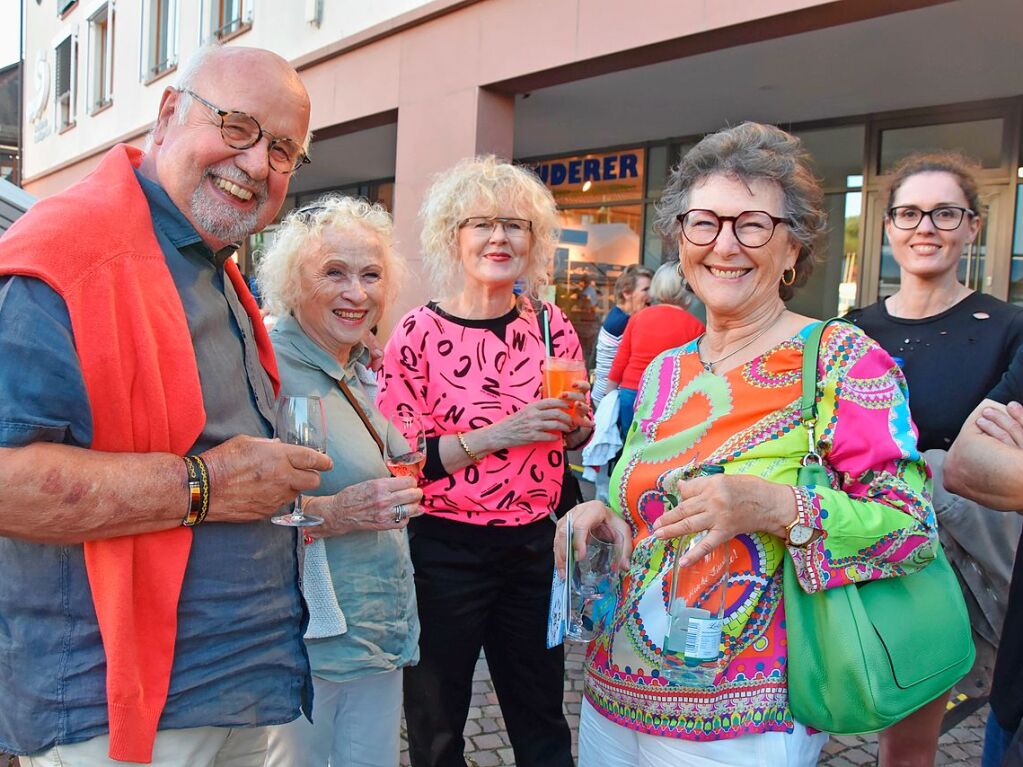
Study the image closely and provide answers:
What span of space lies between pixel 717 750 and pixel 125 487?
4.25ft

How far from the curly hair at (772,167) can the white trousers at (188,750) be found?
5.18 feet

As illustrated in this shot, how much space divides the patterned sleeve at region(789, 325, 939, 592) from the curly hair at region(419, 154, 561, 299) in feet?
4.66

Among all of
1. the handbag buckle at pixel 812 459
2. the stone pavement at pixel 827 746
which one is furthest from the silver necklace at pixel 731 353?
the stone pavement at pixel 827 746

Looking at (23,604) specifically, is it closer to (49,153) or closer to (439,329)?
(439,329)

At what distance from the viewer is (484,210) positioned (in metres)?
2.78

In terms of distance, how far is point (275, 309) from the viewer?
8.25 ft

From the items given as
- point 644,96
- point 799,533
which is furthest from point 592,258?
point 799,533

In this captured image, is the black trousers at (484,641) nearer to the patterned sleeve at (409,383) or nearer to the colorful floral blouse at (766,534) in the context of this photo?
the patterned sleeve at (409,383)

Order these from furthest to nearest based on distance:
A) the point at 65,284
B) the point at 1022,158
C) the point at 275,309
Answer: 1. the point at 1022,158
2. the point at 275,309
3. the point at 65,284

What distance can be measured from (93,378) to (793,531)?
1.32 m

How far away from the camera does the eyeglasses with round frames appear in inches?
109

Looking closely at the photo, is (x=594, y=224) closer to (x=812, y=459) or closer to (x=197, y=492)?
(x=812, y=459)

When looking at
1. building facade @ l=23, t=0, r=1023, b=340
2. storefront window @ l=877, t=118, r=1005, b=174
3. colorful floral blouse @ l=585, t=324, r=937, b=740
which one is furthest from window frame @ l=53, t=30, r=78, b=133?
colorful floral blouse @ l=585, t=324, r=937, b=740

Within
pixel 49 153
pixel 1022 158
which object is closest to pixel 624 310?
pixel 1022 158
